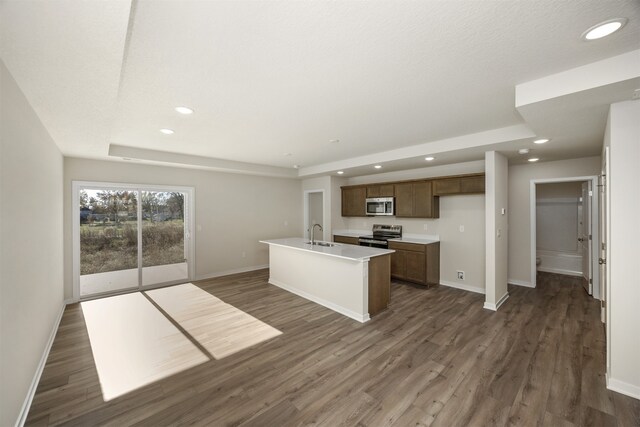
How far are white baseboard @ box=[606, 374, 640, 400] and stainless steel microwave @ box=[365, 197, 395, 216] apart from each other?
389cm

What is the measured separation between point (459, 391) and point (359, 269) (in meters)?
1.67

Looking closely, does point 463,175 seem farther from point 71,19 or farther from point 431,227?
point 71,19

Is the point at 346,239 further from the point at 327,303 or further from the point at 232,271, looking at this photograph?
the point at 232,271

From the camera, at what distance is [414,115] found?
9.63 ft

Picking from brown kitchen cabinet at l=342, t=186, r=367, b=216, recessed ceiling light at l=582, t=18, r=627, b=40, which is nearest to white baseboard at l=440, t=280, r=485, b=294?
brown kitchen cabinet at l=342, t=186, r=367, b=216

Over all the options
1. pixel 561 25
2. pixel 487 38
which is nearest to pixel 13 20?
pixel 487 38

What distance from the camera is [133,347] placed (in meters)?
2.86

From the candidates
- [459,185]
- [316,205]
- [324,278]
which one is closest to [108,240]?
[324,278]

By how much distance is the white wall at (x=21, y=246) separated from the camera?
5.30ft

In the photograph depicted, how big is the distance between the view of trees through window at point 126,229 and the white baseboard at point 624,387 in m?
6.34

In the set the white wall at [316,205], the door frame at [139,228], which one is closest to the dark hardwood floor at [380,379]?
the door frame at [139,228]

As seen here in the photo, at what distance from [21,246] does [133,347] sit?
155cm

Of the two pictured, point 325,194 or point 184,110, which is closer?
point 184,110

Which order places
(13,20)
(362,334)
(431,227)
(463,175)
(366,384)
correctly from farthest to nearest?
1. (431,227)
2. (463,175)
3. (362,334)
4. (366,384)
5. (13,20)
